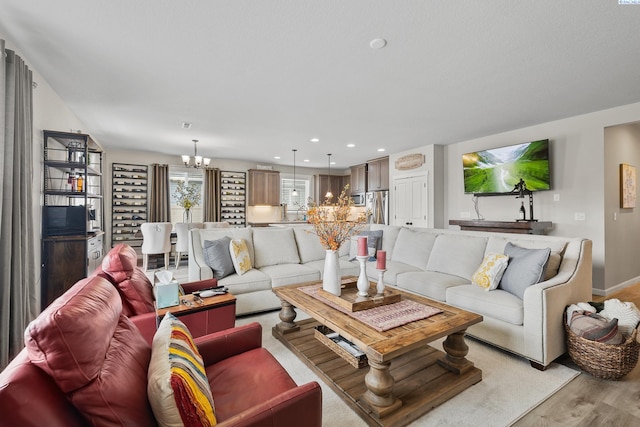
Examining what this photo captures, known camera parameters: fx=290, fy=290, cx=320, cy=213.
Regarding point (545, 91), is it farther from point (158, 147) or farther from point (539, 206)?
point (158, 147)

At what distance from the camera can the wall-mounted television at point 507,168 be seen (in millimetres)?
4531

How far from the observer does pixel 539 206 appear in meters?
4.76

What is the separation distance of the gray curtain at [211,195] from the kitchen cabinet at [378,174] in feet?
13.5

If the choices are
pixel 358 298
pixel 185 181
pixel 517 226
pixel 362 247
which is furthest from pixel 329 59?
pixel 185 181

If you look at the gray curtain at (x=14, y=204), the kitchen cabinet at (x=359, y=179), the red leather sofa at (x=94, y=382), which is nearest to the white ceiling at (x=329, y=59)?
the gray curtain at (x=14, y=204)

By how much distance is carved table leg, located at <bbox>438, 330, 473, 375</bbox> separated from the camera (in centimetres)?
211

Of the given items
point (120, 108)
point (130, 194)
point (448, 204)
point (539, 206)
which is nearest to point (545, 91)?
point (539, 206)

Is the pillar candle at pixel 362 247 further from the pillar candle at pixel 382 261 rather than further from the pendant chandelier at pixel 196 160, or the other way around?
the pendant chandelier at pixel 196 160


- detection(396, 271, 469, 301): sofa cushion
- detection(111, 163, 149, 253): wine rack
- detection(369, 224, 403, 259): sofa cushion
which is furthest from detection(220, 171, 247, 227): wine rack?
detection(396, 271, 469, 301): sofa cushion

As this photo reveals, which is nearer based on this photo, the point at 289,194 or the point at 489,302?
the point at 489,302

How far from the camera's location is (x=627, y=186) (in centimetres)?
443

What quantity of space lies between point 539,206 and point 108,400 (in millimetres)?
5796

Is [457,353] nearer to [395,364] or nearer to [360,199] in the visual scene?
[395,364]

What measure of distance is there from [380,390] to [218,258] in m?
2.33
